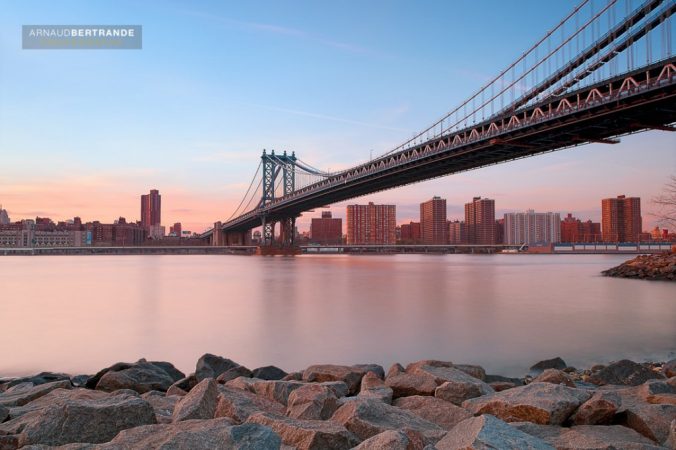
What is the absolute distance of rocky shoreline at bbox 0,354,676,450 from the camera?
242 cm

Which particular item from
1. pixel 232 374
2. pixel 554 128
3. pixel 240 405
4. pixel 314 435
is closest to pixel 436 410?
pixel 314 435

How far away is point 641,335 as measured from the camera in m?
8.77

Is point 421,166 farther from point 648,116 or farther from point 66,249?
point 66,249

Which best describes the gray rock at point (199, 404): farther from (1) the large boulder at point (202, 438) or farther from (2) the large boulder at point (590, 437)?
(2) the large boulder at point (590, 437)

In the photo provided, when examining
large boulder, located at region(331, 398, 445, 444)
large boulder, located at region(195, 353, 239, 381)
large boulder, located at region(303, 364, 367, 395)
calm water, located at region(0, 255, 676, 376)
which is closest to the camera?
large boulder, located at region(331, 398, 445, 444)

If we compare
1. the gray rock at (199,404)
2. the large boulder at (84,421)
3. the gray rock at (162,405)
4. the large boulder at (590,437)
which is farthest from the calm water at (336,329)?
the large boulder at (84,421)

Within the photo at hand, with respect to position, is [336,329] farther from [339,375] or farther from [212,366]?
[339,375]

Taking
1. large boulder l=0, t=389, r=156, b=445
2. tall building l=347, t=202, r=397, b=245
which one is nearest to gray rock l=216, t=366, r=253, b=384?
large boulder l=0, t=389, r=156, b=445

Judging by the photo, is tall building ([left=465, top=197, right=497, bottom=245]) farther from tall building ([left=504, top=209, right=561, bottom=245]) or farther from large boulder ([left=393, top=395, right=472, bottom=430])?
large boulder ([left=393, top=395, right=472, bottom=430])

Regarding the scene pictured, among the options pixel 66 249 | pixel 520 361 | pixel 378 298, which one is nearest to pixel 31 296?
pixel 378 298

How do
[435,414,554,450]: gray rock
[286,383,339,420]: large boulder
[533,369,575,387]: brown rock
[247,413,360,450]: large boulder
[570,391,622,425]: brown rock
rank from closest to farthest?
[435,414,554,450]: gray rock → [247,413,360,450]: large boulder → [570,391,622,425]: brown rock → [286,383,339,420]: large boulder → [533,369,575,387]: brown rock

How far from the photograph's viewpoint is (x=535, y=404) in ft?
10.2

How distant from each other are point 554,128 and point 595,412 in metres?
25.9

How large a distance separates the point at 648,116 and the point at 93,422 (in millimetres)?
27465
